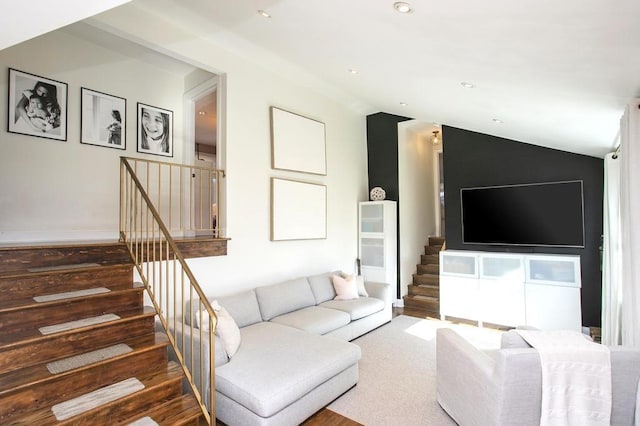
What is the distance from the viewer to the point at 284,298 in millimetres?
4008

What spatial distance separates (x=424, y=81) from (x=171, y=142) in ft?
11.3

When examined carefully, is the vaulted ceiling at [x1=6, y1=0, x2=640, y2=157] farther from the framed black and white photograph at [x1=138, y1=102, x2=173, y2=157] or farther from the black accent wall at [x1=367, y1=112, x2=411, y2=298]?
the black accent wall at [x1=367, y1=112, x2=411, y2=298]

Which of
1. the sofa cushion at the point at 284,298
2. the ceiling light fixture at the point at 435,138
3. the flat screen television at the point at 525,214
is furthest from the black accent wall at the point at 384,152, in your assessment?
the sofa cushion at the point at 284,298

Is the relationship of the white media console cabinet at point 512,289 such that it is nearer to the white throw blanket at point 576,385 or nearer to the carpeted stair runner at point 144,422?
the white throw blanket at point 576,385

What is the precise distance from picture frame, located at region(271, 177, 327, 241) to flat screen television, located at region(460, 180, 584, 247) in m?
2.30

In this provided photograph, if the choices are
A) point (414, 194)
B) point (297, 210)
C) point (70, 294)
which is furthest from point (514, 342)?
point (414, 194)

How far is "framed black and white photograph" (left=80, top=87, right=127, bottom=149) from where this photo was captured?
3.86m

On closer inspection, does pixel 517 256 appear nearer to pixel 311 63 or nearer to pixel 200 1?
pixel 311 63

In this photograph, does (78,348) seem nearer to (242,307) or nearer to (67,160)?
(242,307)

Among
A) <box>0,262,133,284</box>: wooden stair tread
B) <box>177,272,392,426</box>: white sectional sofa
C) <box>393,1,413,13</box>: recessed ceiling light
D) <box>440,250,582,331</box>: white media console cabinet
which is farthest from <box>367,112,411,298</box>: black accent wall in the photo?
<box>0,262,133,284</box>: wooden stair tread

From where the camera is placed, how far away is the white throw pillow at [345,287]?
465cm

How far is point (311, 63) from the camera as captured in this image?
392 cm

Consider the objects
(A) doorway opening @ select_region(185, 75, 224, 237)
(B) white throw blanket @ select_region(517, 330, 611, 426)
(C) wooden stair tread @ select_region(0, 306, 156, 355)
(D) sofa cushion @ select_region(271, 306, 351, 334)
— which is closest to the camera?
(B) white throw blanket @ select_region(517, 330, 611, 426)

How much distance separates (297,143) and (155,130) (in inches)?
76.1
